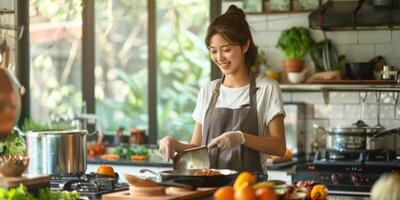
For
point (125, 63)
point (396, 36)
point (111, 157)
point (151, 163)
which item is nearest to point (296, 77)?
point (396, 36)

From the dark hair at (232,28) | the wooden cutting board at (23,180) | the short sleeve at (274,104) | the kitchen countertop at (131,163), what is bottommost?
the kitchen countertop at (131,163)

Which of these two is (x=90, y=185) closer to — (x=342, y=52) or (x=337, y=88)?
(x=337, y=88)

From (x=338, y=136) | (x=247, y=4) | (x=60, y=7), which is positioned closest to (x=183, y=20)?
(x=247, y=4)

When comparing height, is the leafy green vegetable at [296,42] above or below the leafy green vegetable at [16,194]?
above

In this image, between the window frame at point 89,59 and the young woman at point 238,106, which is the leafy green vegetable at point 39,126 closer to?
the window frame at point 89,59

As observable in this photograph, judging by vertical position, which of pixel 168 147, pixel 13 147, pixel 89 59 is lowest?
pixel 13 147

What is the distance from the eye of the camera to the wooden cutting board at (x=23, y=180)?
3674 millimetres

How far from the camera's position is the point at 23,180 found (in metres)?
3.71

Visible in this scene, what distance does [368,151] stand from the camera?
6.48 meters

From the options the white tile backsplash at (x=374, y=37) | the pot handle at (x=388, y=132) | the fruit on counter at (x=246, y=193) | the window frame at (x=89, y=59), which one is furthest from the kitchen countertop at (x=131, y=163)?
the fruit on counter at (x=246, y=193)

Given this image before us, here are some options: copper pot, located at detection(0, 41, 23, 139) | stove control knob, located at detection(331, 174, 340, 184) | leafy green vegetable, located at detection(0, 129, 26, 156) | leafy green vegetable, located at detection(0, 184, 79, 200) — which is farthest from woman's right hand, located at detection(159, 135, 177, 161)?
leafy green vegetable, located at detection(0, 129, 26, 156)

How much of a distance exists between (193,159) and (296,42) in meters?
2.83

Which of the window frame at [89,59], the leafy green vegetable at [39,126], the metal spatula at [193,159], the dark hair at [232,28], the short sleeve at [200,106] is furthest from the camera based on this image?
the window frame at [89,59]

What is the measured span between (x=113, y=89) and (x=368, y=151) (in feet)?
8.46
